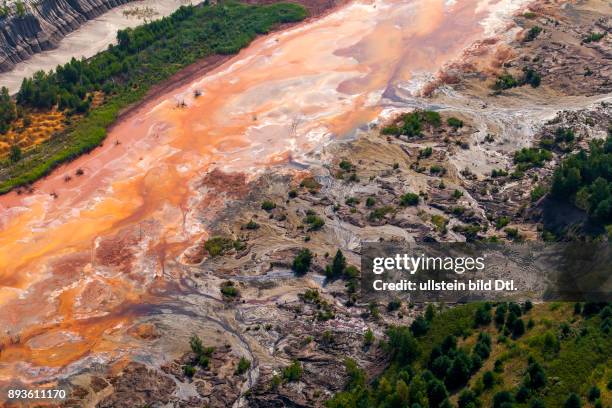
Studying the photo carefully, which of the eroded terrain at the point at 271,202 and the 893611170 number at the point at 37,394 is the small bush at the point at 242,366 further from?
the 893611170 number at the point at 37,394

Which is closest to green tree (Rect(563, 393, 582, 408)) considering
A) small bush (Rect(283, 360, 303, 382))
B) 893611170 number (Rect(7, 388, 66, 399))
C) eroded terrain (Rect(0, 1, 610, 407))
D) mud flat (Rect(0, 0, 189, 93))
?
eroded terrain (Rect(0, 1, 610, 407))

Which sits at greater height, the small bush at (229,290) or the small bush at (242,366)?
the small bush at (229,290)

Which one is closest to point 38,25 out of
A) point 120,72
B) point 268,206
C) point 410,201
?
point 120,72

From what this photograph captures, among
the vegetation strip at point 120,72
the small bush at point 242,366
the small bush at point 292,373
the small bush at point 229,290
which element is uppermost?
the vegetation strip at point 120,72

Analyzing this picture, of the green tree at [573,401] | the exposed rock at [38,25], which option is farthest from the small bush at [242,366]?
the exposed rock at [38,25]

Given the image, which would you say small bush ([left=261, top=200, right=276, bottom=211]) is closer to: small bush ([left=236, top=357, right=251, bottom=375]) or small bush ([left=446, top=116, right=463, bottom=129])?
small bush ([left=236, top=357, right=251, bottom=375])

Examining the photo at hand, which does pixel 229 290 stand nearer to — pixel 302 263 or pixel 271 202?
pixel 302 263

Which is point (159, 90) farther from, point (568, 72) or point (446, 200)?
point (568, 72)

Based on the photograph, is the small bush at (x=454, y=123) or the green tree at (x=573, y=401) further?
the small bush at (x=454, y=123)
